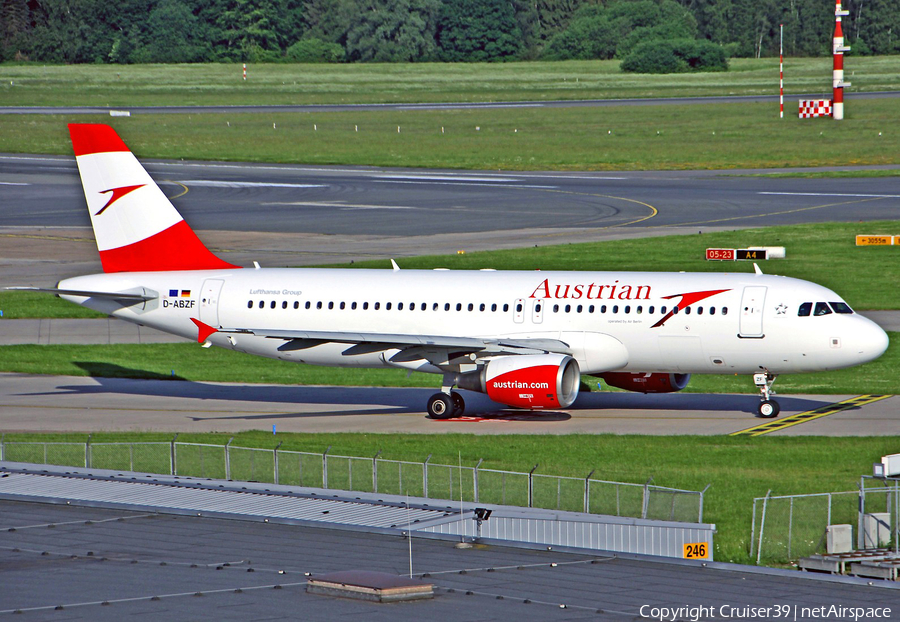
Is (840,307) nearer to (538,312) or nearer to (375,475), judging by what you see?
(538,312)

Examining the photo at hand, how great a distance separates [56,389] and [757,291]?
91.7 ft

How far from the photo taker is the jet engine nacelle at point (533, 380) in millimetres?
40906

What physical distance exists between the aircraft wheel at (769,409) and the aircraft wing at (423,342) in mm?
7023

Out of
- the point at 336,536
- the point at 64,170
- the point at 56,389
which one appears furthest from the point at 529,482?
the point at 64,170

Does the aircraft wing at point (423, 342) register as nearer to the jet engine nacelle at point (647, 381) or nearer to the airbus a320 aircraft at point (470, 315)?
the airbus a320 aircraft at point (470, 315)

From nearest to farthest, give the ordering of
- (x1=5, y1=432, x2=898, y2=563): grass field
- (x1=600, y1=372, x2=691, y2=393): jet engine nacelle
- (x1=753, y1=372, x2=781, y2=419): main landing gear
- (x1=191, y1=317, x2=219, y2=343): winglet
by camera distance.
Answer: (x1=5, y1=432, x2=898, y2=563): grass field < (x1=753, y1=372, x2=781, y2=419): main landing gear < (x1=191, y1=317, x2=219, y2=343): winglet < (x1=600, y1=372, x2=691, y2=393): jet engine nacelle

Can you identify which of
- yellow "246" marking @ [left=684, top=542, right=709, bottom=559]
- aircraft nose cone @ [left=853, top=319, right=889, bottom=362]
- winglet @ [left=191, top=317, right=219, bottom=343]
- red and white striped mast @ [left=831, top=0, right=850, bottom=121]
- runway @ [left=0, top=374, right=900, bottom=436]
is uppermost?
red and white striped mast @ [left=831, top=0, right=850, bottom=121]

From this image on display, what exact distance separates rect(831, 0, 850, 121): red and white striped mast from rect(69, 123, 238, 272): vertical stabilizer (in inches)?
4247

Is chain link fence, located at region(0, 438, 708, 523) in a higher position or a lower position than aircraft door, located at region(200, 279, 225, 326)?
lower

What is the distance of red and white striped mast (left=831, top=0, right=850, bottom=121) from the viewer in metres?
140

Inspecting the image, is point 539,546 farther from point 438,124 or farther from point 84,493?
point 438,124

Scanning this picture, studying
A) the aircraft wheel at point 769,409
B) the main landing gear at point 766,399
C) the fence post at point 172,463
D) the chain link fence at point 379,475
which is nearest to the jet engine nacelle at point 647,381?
the main landing gear at point 766,399

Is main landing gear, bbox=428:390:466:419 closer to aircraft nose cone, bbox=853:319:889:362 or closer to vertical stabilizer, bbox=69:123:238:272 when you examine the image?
vertical stabilizer, bbox=69:123:238:272

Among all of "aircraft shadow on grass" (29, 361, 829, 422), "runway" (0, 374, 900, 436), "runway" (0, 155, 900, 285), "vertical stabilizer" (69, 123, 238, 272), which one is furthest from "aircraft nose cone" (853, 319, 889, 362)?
"runway" (0, 155, 900, 285)
